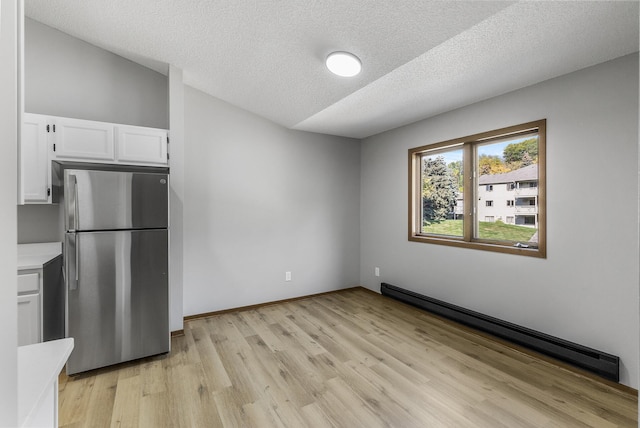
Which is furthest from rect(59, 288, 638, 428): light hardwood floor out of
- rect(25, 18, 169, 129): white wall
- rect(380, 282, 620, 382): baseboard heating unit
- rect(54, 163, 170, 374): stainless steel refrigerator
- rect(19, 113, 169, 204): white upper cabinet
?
rect(25, 18, 169, 129): white wall

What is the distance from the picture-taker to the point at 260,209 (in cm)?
377

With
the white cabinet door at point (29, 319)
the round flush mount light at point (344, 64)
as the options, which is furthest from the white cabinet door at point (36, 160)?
the round flush mount light at point (344, 64)

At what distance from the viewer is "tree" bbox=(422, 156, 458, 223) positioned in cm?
350

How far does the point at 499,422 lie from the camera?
1.74m

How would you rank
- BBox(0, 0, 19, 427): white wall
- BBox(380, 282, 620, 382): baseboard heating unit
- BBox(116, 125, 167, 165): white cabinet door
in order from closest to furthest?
BBox(0, 0, 19, 427): white wall, BBox(380, 282, 620, 382): baseboard heating unit, BBox(116, 125, 167, 165): white cabinet door

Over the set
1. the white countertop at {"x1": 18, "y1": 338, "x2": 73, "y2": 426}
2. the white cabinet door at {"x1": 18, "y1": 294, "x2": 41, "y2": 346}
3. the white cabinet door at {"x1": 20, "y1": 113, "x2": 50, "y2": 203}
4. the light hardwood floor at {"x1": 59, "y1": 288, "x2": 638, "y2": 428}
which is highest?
the white cabinet door at {"x1": 20, "y1": 113, "x2": 50, "y2": 203}

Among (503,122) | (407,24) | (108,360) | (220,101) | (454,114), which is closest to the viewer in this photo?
(407,24)

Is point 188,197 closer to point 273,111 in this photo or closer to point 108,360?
point 273,111

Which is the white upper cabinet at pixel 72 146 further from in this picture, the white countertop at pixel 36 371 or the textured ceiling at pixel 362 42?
the white countertop at pixel 36 371

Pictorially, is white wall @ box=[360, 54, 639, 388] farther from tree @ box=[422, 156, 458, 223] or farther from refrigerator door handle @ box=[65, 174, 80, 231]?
refrigerator door handle @ box=[65, 174, 80, 231]

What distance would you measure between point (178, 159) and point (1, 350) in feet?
8.89

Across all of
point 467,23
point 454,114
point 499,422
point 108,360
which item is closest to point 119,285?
point 108,360

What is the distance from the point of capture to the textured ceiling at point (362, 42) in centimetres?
178

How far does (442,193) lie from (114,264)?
11.5 feet
